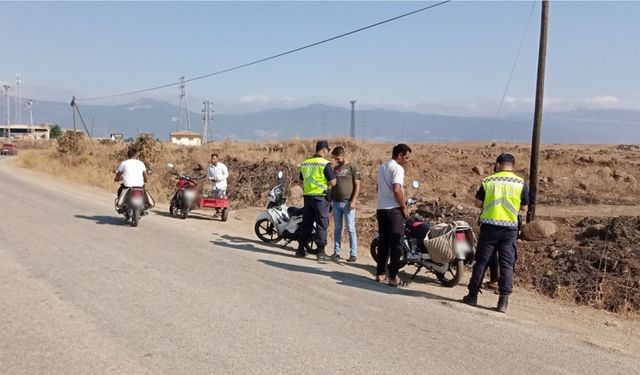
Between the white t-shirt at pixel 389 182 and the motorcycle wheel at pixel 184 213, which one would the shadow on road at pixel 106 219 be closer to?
the motorcycle wheel at pixel 184 213

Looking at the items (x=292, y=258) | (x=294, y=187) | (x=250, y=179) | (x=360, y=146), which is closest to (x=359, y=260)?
(x=292, y=258)

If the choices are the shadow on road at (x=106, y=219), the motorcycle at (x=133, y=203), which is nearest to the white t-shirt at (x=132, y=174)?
the motorcycle at (x=133, y=203)

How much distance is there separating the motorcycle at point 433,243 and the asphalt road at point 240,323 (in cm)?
29

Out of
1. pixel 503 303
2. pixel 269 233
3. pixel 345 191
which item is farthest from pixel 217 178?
pixel 503 303

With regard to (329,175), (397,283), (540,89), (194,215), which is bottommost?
(194,215)

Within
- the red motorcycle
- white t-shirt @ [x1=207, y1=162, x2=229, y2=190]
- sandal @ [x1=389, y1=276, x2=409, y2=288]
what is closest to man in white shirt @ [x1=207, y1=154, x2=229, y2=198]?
white t-shirt @ [x1=207, y1=162, x2=229, y2=190]

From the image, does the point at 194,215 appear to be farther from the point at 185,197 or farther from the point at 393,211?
the point at 393,211

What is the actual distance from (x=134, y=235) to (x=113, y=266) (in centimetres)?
302

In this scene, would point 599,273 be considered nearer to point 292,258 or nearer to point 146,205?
point 292,258

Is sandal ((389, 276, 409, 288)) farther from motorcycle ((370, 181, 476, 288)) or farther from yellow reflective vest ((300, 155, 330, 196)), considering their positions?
yellow reflective vest ((300, 155, 330, 196))

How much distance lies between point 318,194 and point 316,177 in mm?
297

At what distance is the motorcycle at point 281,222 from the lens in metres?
10.5

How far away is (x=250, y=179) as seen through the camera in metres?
21.6

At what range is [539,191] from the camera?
22.3 m
